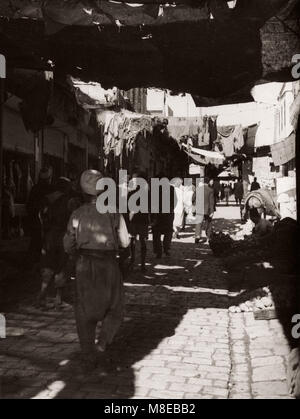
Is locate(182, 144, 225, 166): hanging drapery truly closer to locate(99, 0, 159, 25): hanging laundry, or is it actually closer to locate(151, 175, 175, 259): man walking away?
locate(151, 175, 175, 259): man walking away

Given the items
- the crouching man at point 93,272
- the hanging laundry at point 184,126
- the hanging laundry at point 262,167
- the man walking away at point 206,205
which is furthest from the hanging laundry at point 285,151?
the hanging laundry at point 262,167

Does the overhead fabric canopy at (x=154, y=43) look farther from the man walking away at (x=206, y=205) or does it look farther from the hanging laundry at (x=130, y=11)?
the man walking away at (x=206, y=205)

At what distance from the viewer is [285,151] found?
1104 cm

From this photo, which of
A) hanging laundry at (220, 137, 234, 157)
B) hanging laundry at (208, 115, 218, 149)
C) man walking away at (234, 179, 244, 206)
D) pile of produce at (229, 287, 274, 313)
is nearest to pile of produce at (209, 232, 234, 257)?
pile of produce at (229, 287, 274, 313)

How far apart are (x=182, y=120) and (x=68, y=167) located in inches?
213

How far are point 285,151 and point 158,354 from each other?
271 inches

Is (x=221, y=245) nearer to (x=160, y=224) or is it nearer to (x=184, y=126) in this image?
(x=160, y=224)

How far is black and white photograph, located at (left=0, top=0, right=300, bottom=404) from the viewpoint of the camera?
15.9 feet

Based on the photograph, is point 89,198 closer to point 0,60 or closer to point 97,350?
point 97,350

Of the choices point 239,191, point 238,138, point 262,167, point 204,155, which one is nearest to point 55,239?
point 238,138

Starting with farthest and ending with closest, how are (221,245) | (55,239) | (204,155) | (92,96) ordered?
(204,155) < (92,96) < (221,245) < (55,239)

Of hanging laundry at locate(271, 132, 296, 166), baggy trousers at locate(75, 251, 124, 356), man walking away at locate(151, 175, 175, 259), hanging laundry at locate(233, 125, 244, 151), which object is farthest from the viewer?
hanging laundry at locate(233, 125, 244, 151)

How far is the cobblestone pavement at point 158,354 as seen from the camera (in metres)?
4.50
